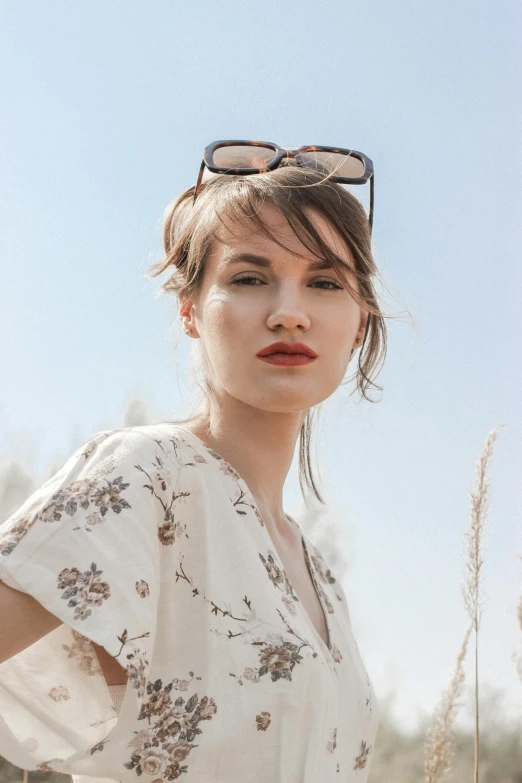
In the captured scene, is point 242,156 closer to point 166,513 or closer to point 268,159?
point 268,159

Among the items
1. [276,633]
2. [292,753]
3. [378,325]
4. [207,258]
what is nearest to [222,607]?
[276,633]

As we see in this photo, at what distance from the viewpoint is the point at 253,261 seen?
2.00 metres

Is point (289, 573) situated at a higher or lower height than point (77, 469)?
lower

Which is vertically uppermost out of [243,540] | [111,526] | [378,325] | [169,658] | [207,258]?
[207,258]

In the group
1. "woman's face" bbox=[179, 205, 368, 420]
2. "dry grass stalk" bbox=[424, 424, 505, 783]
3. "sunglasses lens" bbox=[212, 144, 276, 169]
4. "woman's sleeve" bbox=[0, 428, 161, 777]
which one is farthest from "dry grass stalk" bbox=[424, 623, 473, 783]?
"sunglasses lens" bbox=[212, 144, 276, 169]

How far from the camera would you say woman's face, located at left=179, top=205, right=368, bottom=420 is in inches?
77.5

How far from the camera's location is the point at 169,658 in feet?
5.56

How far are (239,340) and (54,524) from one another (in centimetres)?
63

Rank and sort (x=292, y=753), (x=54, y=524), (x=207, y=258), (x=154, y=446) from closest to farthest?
(x=54, y=524)
(x=292, y=753)
(x=154, y=446)
(x=207, y=258)

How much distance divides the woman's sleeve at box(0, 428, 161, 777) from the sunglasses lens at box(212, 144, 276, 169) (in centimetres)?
85

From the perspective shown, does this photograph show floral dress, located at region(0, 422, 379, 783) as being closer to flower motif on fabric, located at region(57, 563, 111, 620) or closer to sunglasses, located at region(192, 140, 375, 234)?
flower motif on fabric, located at region(57, 563, 111, 620)

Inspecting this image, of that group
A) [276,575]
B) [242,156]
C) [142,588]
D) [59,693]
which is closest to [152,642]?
[142,588]

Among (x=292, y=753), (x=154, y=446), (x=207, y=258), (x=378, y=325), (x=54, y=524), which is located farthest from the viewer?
(x=378, y=325)

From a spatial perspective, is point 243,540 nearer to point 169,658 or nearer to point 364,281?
point 169,658
